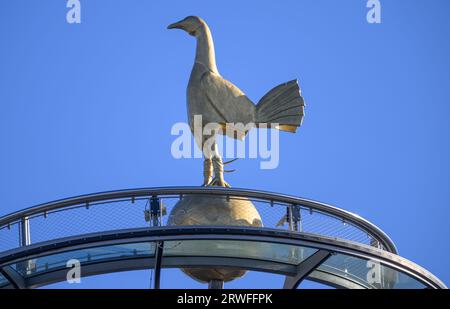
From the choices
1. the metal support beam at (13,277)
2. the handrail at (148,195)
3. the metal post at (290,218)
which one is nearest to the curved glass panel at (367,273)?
the metal post at (290,218)

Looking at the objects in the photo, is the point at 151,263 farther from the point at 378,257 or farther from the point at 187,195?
the point at 378,257

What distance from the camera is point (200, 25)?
43.2 metres

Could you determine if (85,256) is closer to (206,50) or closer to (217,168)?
(217,168)

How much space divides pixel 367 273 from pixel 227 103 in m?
6.37

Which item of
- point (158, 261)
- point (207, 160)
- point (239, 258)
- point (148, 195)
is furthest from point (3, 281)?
point (207, 160)

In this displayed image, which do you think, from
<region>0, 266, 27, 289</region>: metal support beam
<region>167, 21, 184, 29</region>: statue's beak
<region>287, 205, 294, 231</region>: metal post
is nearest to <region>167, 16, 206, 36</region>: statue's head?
<region>167, 21, 184, 29</region>: statue's beak

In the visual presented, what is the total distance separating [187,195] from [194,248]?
133cm

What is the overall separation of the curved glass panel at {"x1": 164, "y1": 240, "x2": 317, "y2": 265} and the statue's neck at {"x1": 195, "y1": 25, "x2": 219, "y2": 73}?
7131 mm

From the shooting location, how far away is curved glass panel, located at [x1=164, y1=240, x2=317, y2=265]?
35.7 m

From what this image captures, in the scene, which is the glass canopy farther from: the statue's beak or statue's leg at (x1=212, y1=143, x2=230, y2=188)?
the statue's beak
